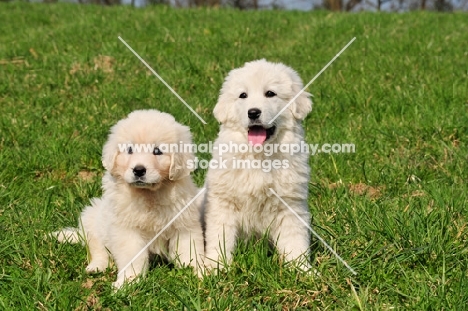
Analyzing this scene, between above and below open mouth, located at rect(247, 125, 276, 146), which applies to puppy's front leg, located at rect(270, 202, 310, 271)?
below

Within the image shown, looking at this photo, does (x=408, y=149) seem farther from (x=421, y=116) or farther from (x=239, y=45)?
(x=239, y=45)

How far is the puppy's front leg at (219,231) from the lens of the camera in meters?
3.49

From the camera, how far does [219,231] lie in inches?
139

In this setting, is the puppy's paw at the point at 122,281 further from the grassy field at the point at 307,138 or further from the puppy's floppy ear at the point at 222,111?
the puppy's floppy ear at the point at 222,111

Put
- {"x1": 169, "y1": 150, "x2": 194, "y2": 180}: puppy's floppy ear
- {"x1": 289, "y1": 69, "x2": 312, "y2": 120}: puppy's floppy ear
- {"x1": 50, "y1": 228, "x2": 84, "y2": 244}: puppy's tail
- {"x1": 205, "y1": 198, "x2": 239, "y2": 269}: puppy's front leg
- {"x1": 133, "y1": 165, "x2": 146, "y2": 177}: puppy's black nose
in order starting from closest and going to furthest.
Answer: {"x1": 133, "y1": 165, "x2": 146, "y2": 177}: puppy's black nose < {"x1": 169, "y1": 150, "x2": 194, "y2": 180}: puppy's floppy ear < {"x1": 205, "y1": 198, "x2": 239, "y2": 269}: puppy's front leg < {"x1": 289, "y1": 69, "x2": 312, "y2": 120}: puppy's floppy ear < {"x1": 50, "y1": 228, "x2": 84, "y2": 244}: puppy's tail

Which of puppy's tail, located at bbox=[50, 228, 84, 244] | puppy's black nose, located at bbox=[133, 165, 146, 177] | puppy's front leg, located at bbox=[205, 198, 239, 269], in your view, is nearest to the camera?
puppy's black nose, located at bbox=[133, 165, 146, 177]

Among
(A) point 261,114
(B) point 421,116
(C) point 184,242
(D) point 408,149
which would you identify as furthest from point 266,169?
(B) point 421,116

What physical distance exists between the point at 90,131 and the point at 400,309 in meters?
3.99

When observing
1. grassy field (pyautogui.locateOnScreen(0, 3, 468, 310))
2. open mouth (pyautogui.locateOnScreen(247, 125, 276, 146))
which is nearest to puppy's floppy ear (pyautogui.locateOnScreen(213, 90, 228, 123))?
open mouth (pyautogui.locateOnScreen(247, 125, 276, 146))

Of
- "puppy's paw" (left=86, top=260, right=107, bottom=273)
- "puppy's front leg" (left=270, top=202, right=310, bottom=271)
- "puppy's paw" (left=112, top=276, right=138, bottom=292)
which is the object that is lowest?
"puppy's paw" (left=86, top=260, right=107, bottom=273)

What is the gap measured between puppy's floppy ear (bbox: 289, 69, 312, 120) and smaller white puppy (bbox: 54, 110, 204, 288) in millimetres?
720

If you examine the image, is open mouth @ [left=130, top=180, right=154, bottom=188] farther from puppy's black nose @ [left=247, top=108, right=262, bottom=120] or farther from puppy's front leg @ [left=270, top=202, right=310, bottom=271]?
puppy's front leg @ [left=270, top=202, right=310, bottom=271]

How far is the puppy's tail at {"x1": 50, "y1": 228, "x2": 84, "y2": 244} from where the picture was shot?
12.4 ft

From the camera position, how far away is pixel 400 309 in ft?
9.68
